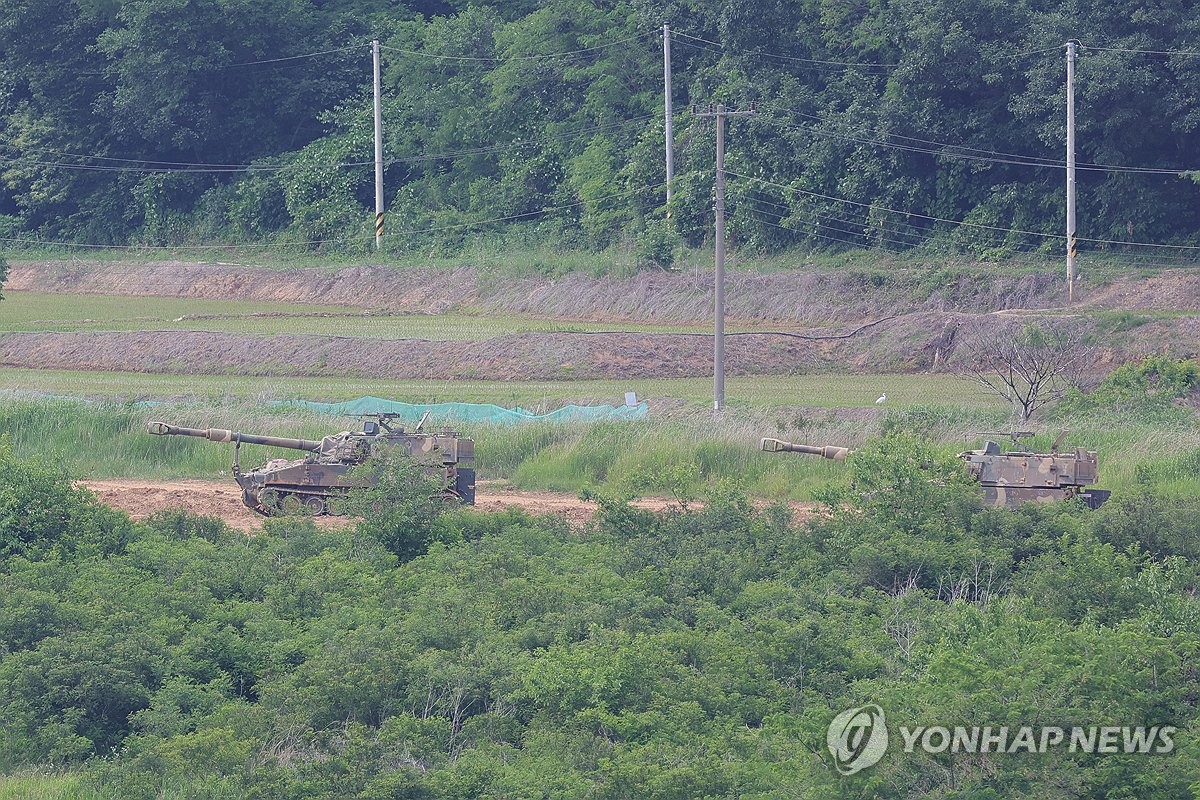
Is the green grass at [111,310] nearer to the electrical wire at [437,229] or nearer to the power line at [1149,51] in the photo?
the electrical wire at [437,229]

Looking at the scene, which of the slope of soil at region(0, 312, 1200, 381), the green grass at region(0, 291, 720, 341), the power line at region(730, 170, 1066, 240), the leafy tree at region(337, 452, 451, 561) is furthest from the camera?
the power line at region(730, 170, 1066, 240)

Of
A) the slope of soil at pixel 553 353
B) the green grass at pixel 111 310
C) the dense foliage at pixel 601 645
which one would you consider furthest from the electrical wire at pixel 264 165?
the dense foliage at pixel 601 645

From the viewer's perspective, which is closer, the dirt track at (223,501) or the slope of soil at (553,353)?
the dirt track at (223,501)

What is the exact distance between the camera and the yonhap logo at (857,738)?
13.6 metres

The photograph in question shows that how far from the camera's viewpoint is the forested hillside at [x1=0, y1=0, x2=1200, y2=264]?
171ft

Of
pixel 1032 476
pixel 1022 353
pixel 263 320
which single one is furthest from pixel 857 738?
pixel 263 320

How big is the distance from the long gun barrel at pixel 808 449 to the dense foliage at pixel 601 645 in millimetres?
1515

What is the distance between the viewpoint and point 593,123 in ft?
219

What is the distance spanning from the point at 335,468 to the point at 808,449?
693cm

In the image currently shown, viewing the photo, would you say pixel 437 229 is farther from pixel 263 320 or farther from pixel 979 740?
pixel 979 740

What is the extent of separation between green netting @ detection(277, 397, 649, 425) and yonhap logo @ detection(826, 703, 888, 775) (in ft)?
51.2

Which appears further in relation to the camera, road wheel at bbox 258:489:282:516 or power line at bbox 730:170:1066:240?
power line at bbox 730:170:1066:240

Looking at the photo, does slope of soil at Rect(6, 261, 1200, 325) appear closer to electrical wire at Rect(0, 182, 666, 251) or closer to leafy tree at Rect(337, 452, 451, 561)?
electrical wire at Rect(0, 182, 666, 251)

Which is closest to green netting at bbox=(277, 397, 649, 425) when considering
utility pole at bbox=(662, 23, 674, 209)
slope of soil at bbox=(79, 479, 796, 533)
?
slope of soil at bbox=(79, 479, 796, 533)
